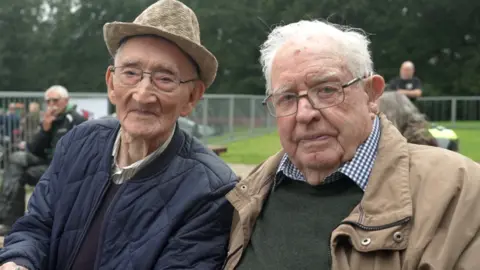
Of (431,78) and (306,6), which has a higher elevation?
(306,6)

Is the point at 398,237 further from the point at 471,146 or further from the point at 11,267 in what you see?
the point at 471,146

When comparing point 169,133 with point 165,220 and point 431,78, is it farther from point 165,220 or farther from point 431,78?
point 431,78

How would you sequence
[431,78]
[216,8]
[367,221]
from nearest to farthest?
[367,221], [431,78], [216,8]

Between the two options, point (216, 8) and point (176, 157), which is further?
point (216, 8)

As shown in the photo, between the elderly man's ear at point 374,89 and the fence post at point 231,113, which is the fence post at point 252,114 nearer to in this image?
the fence post at point 231,113

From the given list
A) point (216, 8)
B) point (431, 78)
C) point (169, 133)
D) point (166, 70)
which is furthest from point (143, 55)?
point (216, 8)

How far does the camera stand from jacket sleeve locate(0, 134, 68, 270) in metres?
2.35

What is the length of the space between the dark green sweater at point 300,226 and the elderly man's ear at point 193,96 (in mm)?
572

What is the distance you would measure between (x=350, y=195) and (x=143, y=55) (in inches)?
39.7

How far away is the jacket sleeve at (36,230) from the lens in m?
2.35

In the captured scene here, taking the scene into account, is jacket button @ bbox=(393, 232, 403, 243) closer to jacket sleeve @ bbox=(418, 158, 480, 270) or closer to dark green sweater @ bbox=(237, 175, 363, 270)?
jacket sleeve @ bbox=(418, 158, 480, 270)

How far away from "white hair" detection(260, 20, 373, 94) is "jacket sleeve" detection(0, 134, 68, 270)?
1072mm

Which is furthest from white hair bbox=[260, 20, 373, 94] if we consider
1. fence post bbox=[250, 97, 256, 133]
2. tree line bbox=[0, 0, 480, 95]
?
tree line bbox=[0, 0, 480, 95]

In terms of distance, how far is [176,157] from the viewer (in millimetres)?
2449
